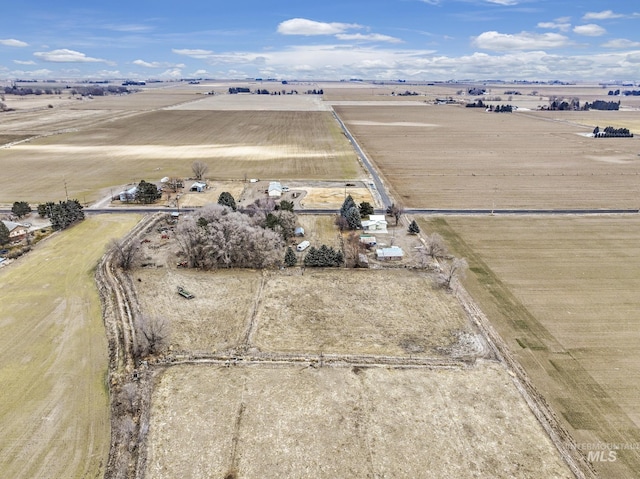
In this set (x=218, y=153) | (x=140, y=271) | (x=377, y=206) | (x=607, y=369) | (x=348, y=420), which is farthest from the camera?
(x=218, y=153)

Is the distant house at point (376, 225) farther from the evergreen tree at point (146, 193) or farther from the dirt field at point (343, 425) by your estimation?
the evergreen tree at point (146, 193)

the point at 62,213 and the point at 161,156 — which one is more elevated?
the point at 161,156

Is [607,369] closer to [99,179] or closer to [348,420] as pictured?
[348,420]

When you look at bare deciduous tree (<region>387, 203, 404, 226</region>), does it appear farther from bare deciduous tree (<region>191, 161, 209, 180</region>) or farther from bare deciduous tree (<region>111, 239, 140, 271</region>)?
bare deciduous tree (<region>191, 161, 209, 180</region>)

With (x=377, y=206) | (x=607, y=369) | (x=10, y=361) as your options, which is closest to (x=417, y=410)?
(x=607, y=369)

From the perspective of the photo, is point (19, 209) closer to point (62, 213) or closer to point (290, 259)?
point (62, 213)

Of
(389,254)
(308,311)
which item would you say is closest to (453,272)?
(389,254)
